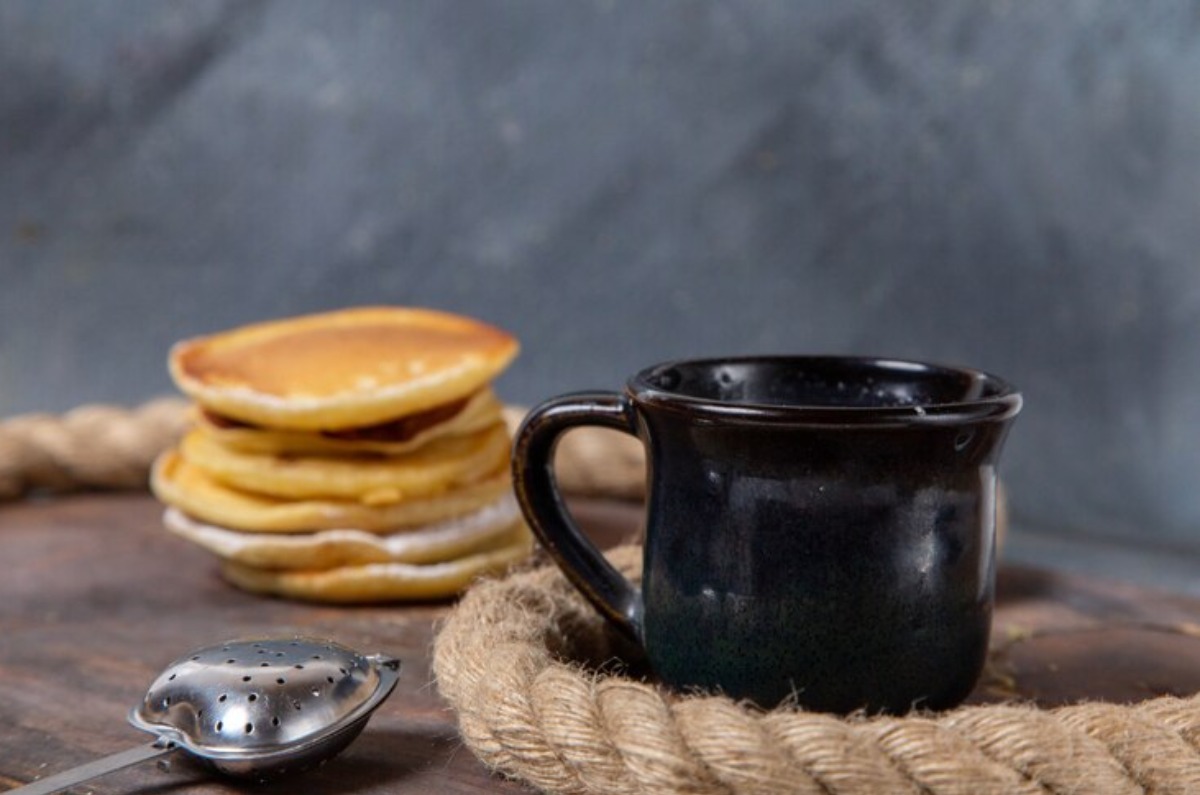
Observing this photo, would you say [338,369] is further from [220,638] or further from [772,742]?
[772,742]

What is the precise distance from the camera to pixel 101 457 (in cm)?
192

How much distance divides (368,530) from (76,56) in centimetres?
144

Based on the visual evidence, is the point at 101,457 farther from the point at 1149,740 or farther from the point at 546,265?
the point at 1149,740

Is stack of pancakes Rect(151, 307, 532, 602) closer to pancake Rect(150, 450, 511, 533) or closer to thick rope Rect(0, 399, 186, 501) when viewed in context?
pancake Rect(150, 450, 511, 533)

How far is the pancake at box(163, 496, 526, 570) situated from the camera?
1.43m

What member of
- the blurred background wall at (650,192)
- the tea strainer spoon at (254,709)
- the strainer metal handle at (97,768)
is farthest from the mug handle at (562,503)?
the blurred background wall at (650,192)

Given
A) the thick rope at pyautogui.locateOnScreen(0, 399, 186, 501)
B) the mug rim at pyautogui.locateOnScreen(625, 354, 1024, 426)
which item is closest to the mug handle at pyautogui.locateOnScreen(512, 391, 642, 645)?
the mug rim at pyautogui.locateOnScreen(625, 354, 1024, 426)

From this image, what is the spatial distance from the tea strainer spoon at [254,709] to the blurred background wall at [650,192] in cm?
149

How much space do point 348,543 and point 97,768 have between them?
50 centimetres

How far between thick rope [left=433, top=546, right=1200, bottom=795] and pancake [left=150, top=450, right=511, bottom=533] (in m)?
0.50

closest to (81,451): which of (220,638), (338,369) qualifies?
(338,369)

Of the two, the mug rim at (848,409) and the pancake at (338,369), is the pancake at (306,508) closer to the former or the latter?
the pancake at (338,369)

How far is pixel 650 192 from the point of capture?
2.44 metres

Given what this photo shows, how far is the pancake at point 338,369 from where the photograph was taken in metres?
1.42
